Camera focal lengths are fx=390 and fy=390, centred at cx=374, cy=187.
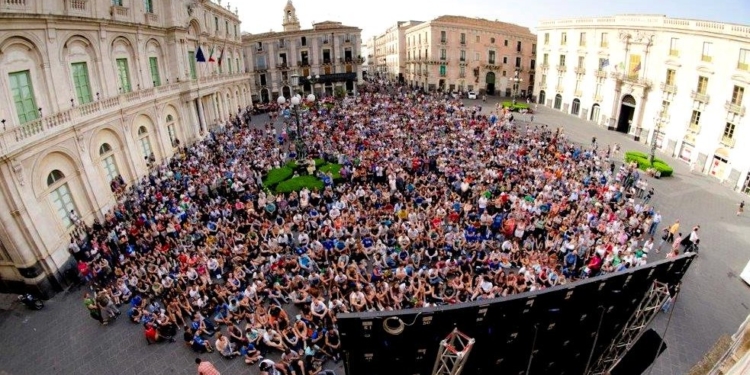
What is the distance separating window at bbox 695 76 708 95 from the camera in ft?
88.7

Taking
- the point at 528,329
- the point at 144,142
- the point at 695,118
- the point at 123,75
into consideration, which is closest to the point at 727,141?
the point at 695,118

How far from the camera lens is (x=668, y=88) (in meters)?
30.4

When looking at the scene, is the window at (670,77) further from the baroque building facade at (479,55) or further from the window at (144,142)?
the window at (144,142)

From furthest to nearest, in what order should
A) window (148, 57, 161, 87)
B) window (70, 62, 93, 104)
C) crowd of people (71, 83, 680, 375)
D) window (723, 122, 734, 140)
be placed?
window (148, 57, 161, 87) < window (723, 122, 734, 140) < window (70, 62, 93, 104) < crowd of people (71, 83, 680, 375)

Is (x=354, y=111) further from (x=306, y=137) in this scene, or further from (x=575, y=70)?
(x=575, y=70)

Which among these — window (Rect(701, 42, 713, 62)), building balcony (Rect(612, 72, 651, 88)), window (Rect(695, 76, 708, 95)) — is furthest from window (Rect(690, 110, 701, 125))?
building balcony (Rect(612, 72, 651, 88))

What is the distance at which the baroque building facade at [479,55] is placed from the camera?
57.7 metres

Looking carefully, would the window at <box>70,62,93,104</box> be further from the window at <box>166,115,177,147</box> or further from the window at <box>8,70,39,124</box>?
the window at <box>166,115,177,147</box>

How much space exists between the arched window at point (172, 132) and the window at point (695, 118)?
37.0m

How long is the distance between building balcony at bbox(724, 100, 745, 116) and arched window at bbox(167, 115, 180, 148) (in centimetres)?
3679

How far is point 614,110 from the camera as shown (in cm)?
3694

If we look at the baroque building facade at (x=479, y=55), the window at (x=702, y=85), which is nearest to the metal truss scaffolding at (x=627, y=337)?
the window at (x=702, y=85)

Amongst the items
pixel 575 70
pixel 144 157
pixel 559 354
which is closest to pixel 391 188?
pixel 559 354

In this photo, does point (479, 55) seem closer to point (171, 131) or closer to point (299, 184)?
point (171, 131)
